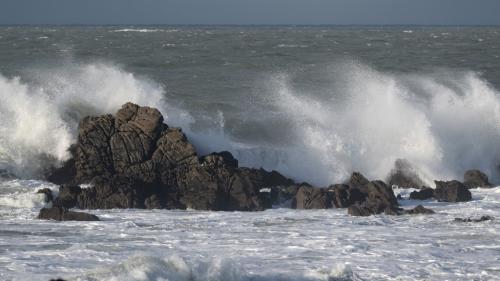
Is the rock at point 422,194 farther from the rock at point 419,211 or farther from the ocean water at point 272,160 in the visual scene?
the rock at point 419,211

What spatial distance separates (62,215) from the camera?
57.4ft

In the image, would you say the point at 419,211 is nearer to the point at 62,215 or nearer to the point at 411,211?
the point at 411,211

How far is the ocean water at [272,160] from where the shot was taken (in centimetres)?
→ 1409

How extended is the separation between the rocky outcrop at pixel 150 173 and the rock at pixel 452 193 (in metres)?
3.25

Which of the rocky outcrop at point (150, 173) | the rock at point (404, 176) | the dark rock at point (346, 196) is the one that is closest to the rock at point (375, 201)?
the dark rock at point (346, 196)

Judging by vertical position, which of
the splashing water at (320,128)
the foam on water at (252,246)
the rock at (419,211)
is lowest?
the foam on water at (252,246)

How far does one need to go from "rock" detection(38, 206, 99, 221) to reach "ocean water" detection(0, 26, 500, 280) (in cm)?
28

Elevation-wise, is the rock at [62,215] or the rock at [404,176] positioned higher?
the rock at [404,176]

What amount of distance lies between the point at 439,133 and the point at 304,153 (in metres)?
3.95

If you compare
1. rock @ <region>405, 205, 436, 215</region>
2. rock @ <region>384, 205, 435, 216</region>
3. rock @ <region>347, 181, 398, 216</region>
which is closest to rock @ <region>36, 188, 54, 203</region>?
rock @ <region>347, 181, 398, 216</region>

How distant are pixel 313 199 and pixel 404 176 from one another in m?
4.73

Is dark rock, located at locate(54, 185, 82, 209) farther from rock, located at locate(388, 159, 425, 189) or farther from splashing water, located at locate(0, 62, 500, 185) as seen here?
rock, located at locate(388, 159, 425, 189)

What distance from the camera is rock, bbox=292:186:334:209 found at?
63.3 feet

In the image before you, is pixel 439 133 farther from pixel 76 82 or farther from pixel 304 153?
pixel 76 82
